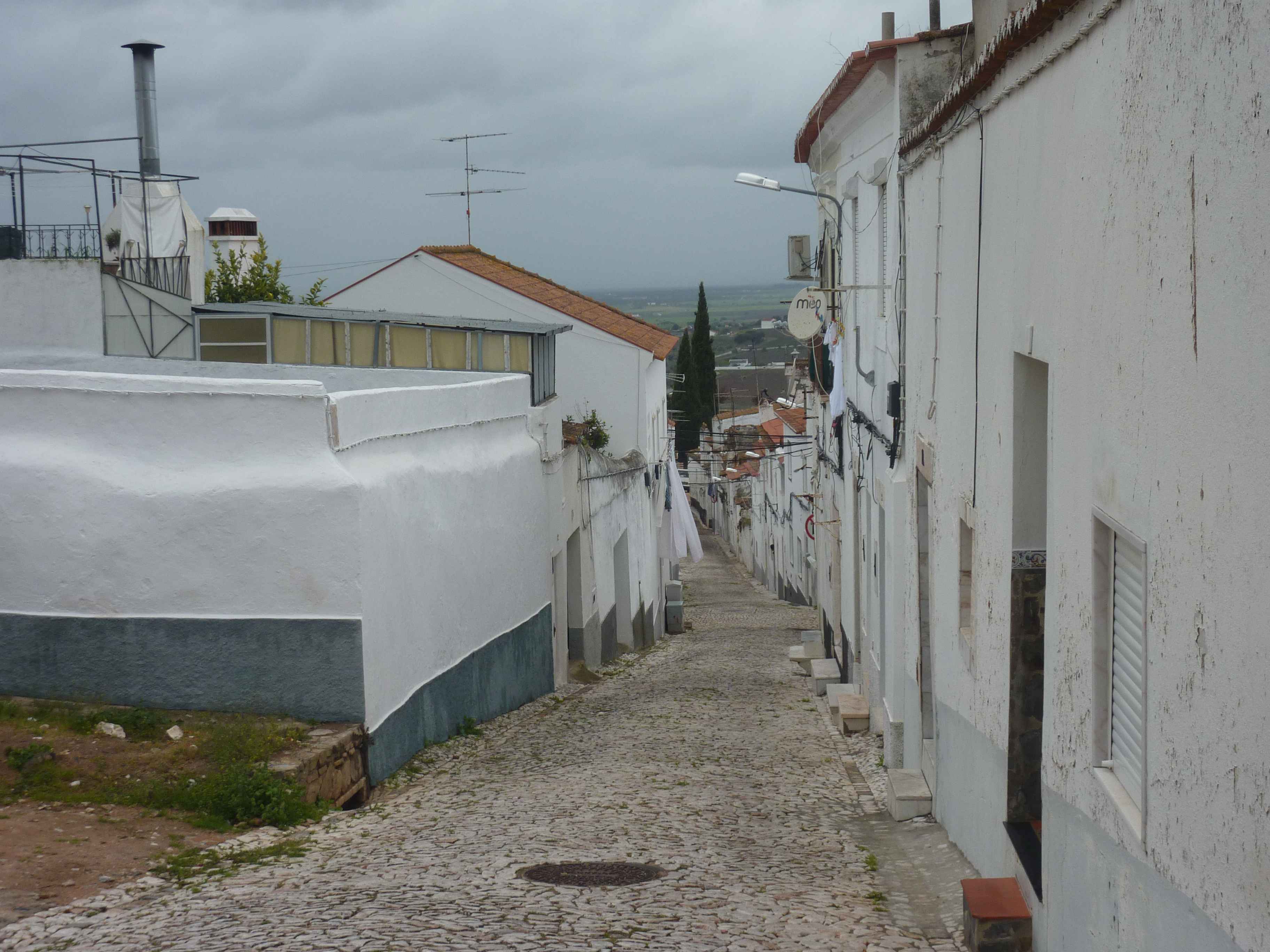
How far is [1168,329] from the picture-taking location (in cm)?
392

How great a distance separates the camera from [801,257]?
772 inches

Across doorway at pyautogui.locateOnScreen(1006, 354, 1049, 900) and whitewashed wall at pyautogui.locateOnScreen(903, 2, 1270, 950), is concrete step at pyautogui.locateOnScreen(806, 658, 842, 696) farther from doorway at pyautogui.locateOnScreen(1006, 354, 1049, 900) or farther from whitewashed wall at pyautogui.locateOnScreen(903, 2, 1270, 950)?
doorway at pyautogui.locateOnScreen(1006, 354, 1049, 900)

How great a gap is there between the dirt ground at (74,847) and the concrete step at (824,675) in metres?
9.52

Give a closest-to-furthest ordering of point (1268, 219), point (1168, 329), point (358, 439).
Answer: point (1268, 219), point (1168, 329), point (358, 439)

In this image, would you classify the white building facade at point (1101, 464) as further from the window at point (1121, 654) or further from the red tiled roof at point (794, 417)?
the red tiled roof at point (794, 417)

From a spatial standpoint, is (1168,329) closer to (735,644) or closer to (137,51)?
(735,644)

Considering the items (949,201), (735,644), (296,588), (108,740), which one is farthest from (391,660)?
(735,644)

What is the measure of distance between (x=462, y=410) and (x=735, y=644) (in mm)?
11508

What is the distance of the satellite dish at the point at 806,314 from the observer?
1347 centimetres

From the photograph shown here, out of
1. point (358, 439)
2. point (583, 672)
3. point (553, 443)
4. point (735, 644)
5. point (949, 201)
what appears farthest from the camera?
point (735, 644)

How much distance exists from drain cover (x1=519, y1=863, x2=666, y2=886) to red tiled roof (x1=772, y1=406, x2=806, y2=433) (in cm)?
2451

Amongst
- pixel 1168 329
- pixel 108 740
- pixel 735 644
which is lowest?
pixel 735 644

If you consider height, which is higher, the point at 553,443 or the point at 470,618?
the point at 553,443

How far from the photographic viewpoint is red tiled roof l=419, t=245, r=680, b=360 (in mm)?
24281
